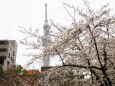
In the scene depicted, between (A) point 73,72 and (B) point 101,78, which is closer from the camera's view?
(B) point 101,78

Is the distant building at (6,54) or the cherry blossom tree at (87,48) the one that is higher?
the distant building at (6,54)

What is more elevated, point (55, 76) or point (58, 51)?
point (58, 51)

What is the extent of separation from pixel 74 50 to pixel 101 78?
1.15 m

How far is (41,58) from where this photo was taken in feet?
27.7

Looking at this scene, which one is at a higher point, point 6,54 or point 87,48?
point 6,54

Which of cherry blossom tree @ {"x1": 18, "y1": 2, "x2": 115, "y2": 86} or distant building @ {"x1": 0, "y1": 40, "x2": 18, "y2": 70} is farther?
distant building @ {"x1": 0, "y1": 40, "x2": 18, "y2": 70}

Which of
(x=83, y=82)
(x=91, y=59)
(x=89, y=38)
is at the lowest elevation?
(x=83, y=82)

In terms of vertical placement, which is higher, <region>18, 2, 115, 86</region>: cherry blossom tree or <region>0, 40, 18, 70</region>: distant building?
<region>0, 40, 18, 70</region>: distant building

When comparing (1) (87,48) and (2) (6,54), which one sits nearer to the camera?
(1) (87,48)

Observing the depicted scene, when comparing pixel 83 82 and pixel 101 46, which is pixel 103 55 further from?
pixel 83 82

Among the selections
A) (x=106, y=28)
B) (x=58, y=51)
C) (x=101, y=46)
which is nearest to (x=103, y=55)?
(x=101, y=46)

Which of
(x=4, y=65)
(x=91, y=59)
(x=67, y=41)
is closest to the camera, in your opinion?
(x=67, y=41)

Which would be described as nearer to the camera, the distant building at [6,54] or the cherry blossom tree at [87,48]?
the cherry blossom tree at [87,48]

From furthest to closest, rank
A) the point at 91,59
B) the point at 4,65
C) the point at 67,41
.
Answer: the point at 4,65
the point at 91,59
the point at 67,41
